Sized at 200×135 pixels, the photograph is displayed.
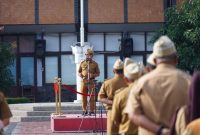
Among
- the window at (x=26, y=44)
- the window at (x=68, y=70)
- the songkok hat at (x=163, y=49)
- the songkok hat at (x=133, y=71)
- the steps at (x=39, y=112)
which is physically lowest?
the steps at (x=39, y=112)

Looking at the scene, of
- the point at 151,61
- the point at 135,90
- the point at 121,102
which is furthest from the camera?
the point at 121,102

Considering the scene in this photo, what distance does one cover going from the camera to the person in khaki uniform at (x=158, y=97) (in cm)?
619

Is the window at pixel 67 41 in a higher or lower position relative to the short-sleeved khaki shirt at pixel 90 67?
higher

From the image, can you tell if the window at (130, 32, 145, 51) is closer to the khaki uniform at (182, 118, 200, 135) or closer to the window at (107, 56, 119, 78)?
the window at (107, 56, 119, 78)

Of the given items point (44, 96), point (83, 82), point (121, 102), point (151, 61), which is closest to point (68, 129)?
point (83, 82)

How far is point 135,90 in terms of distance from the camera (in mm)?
6312

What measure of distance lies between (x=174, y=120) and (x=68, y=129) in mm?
15401

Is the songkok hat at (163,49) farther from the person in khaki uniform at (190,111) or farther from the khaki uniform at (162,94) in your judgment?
the person in khaki uniform at (190,111)

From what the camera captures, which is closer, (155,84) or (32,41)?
(155,84)

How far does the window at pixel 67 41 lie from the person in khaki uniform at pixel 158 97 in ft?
112

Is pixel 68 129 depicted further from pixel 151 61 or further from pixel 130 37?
pixel 130 37

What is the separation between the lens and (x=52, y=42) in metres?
40.8

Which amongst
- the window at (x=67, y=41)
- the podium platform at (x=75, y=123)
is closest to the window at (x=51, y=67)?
the window at (x=67, y=41)

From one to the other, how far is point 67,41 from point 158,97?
34609 mm
